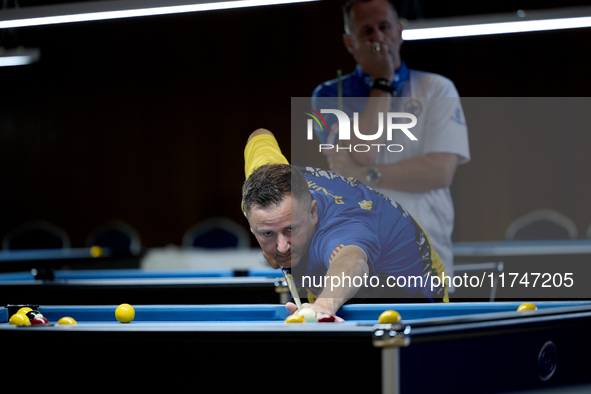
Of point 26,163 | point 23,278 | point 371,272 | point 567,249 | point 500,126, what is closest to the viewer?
point 371,272

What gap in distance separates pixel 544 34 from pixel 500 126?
3.33ft

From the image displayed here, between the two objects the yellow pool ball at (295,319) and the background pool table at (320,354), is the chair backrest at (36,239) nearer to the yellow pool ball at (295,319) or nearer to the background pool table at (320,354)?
the background pool table at (320,354)

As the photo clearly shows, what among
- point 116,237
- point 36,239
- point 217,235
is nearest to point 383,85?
point 217,235

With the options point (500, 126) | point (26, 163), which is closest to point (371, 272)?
point (500, 126)

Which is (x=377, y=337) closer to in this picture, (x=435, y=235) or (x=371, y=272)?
(x=371, y=272)

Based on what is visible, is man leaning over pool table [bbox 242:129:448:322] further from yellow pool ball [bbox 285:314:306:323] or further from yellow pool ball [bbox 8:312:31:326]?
yellow pool ball [bbox 8:312:31:326]

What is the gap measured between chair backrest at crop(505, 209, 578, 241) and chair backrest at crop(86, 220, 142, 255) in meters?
3.73

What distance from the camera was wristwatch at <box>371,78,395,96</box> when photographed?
2.71m

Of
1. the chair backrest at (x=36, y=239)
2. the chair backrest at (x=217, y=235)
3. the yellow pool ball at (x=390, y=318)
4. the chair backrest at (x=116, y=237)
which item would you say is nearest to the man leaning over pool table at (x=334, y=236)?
the yellow pool ball at (x=390, y=318)

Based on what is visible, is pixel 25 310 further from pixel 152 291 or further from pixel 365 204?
pixel 365 204

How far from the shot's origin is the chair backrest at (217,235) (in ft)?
21.4

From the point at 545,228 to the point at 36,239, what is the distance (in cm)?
515

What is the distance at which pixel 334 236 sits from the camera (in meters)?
1.78

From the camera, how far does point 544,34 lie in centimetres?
617
